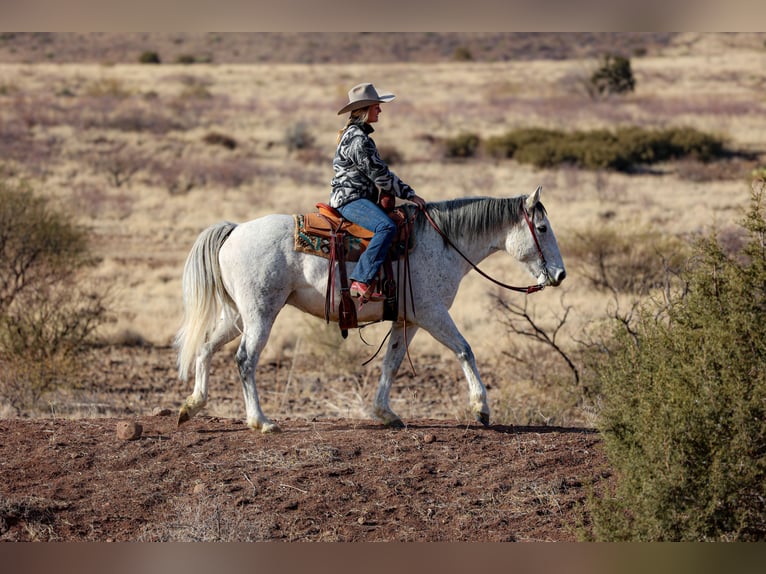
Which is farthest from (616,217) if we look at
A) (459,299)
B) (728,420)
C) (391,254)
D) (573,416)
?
(728,420)

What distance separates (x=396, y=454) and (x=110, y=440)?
223 centimetres

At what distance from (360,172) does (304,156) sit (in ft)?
82.6

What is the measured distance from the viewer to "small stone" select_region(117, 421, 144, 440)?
7434mm

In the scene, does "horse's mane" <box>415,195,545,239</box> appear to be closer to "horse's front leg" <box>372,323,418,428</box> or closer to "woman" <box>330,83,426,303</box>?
"woman" <box>330,83,426,303</box>

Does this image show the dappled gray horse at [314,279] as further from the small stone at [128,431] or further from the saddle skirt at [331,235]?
the small stone at [128,431]

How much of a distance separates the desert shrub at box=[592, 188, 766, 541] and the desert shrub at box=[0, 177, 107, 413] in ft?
23.1

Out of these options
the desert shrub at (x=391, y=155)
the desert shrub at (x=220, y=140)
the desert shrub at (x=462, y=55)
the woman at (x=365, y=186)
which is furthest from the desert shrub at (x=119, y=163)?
the desert shrub at (x=462, y=55)

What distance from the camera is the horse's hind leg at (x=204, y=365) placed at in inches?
304

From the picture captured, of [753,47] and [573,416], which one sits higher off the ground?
[753,47]

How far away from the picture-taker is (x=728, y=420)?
5.34 m

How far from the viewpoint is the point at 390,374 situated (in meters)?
7.96

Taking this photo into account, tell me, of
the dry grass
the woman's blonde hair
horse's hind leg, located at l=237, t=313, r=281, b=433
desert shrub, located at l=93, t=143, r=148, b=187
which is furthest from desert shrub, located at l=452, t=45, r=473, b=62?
horse's hind leg, located at l=237, t=313, r=281, b=433

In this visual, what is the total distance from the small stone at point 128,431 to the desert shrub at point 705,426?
3.63 metres

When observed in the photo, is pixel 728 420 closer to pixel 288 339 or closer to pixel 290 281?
pixel 290 281
